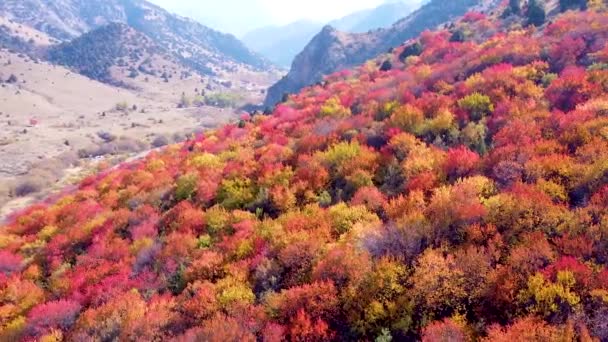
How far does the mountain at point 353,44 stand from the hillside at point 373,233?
106027 mm

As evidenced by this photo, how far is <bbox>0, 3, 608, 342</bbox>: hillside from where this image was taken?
8.32 m

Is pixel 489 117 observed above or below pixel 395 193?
above

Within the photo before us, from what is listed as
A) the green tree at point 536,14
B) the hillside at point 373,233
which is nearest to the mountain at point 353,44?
the green tree at point 536,14

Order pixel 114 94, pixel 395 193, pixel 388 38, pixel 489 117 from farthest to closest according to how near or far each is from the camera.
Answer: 1. pixel 114 94
2. pixel 388 38
3. pixel 489 117
4. pixel 395 193

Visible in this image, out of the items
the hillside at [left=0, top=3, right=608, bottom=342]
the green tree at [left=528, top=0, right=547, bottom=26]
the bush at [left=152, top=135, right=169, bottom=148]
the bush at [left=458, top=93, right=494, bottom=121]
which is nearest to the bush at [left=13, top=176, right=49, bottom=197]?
the bush at [left=152, top=135, right=169, bottom=148]

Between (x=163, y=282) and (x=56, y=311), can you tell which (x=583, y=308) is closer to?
(x=163, y=282)

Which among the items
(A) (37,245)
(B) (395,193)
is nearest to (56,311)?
(A) (37,245)

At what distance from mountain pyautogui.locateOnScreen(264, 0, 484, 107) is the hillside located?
348ft

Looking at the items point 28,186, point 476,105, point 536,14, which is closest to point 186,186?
point 476,105

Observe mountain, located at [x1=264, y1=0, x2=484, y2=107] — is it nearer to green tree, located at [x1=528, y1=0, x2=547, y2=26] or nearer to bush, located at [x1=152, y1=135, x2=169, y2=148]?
bush, located at [x1=152, y1=135, x2=169, y2=148]

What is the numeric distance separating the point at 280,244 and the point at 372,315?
3744 millimetres

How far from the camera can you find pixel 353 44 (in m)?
133

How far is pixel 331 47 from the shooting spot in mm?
133375

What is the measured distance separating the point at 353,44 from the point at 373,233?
422 ft
